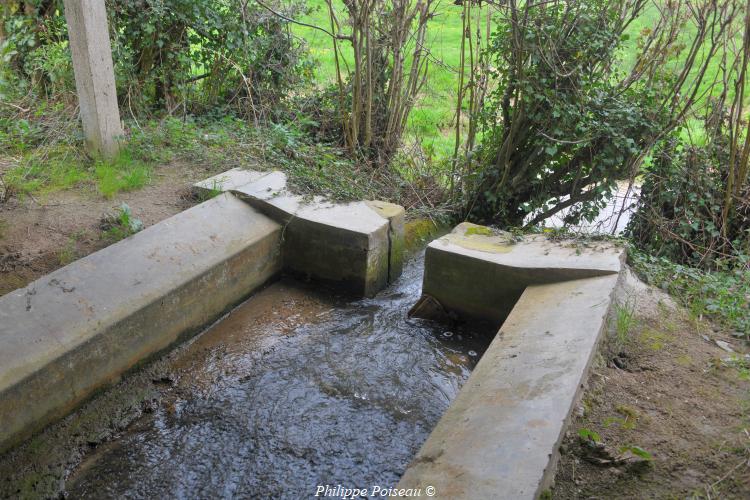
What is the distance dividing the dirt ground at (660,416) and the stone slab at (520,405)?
125 millimetres

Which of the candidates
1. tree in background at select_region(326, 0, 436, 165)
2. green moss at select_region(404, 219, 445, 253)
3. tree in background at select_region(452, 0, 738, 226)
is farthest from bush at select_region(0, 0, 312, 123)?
tree in background at select_region(452, 0, 738, 226)

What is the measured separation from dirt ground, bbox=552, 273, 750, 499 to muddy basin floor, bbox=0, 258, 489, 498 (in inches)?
35.7

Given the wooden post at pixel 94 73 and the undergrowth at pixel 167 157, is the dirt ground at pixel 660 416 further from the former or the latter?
the wooden post at pixel 94 73

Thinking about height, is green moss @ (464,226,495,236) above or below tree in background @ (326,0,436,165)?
below

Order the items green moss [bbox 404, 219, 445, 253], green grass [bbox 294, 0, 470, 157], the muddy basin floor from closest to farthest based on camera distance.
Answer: the muddy basin floor < green moss [bbox 404, 219, 445, 253] < green grass [bbox 294, 0, 470, 157]

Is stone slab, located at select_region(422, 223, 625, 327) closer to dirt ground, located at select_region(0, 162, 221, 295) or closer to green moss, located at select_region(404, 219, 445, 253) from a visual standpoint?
green moss, located at select_region(404, 219, 445, 253)

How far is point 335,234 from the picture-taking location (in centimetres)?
448

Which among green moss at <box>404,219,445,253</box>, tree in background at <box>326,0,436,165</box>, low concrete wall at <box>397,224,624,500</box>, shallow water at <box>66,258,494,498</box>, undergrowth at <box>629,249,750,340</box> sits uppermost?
tree in background at <box>326,0,436,165</box>

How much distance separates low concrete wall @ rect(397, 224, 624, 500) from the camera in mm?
2293

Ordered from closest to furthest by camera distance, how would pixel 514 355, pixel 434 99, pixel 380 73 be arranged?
1. pixel 514 355
2. pixel 380 73
3. pixel 434 99

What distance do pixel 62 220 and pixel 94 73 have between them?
1.46 metres

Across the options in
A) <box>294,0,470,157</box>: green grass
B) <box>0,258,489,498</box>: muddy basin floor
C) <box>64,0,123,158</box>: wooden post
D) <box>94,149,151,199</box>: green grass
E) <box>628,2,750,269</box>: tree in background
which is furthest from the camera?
<box>294,0,470,157</box>: green grass

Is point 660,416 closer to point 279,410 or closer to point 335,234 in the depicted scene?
point 279,410

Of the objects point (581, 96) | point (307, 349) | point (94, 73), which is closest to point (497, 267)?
point (307, 349)
